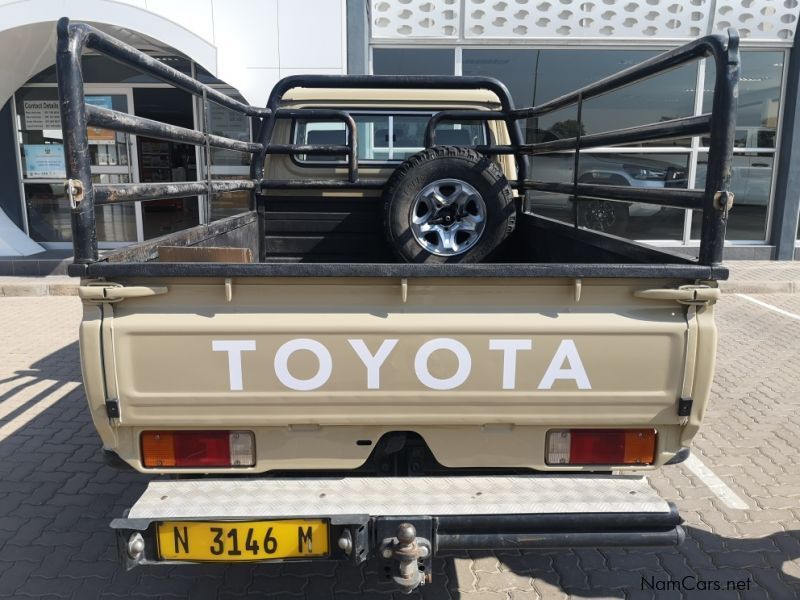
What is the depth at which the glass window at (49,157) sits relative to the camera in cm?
1094

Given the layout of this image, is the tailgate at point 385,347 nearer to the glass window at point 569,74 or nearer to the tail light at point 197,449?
the tail light at point 197,449

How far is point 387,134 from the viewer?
465 centimetres

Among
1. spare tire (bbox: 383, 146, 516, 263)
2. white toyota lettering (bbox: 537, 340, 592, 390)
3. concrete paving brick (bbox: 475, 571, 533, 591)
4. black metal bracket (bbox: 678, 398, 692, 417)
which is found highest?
spare tire (bbox: 383, 146, 516, 263)

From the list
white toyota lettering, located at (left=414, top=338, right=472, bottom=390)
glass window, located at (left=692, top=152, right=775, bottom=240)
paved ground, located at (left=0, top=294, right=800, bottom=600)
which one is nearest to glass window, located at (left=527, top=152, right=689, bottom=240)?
glass window, located at (left=692, top=152, right=775, bottom=240)

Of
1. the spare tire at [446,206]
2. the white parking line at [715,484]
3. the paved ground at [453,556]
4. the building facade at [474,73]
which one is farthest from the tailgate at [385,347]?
the building facade at [474,73]

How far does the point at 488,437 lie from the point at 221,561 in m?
0.96

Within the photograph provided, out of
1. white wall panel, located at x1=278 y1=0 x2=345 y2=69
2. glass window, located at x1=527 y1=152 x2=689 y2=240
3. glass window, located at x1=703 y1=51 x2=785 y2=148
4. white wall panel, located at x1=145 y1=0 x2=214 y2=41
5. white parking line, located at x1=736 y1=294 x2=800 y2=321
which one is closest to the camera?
white parking line, located at x1=736 y1=294 x2=800 y2=321

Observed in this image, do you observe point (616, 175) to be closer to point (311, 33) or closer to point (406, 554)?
point (311, 33)

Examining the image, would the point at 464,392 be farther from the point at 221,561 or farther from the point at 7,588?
the point at 7,588

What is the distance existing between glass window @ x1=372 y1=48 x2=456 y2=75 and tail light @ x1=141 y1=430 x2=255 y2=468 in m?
9.09

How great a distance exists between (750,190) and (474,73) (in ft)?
17.0

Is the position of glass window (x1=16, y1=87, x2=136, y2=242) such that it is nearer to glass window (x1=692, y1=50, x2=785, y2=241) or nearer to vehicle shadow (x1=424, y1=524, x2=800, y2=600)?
glass window (x1=692, y1=50, x2=785, y2=241)

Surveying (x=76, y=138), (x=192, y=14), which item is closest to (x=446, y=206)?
(x=76, y=138)

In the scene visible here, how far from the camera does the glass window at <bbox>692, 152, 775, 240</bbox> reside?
11.0 meters
